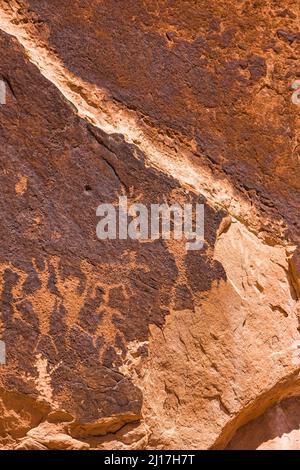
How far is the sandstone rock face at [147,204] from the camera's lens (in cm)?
161

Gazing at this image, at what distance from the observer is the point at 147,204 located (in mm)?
1616

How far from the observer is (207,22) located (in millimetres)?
1644

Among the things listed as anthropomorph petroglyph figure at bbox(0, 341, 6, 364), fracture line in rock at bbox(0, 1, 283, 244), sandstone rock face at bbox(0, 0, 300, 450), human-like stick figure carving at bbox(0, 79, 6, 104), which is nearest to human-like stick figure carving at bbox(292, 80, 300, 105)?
sandstone rock face at bbox(0, 0, 300, 450)

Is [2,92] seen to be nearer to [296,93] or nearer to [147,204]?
[147,204]

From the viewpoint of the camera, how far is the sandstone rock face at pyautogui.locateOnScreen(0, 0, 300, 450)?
161 cm

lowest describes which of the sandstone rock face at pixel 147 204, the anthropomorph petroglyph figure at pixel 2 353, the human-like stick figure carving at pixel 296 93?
the anthropomorph petroglyph figure at pixel 2 353

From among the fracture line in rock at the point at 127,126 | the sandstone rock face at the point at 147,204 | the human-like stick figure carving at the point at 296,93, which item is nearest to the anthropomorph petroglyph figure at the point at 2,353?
the sandstone rock face at the point at 147,204

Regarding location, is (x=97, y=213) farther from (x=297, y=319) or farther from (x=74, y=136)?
(x=297, y=319)

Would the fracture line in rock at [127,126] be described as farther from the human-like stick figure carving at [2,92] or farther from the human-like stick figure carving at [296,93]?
the human-like stick figure carving at [296,93]

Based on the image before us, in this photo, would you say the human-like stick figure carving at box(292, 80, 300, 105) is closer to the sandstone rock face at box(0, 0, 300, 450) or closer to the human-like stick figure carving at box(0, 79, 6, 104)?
the sandstone rock face at box(0, 0, 300, 450)
